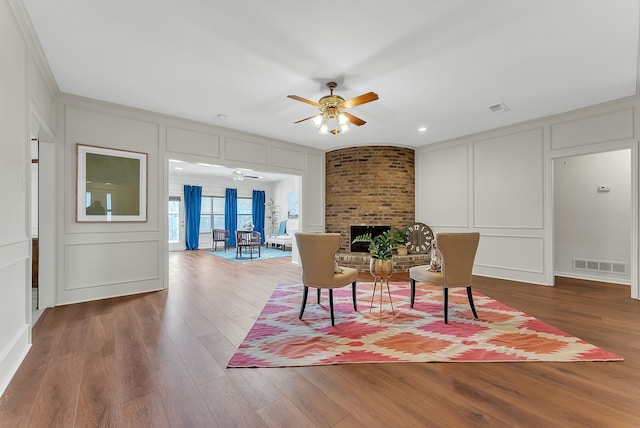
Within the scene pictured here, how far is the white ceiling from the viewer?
2.12m

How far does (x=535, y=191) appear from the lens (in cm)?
466

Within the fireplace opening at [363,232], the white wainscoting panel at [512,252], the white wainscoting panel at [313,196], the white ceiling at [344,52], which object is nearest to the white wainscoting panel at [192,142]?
the white ceiling at [344,52]

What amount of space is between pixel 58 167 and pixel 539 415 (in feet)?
16.8

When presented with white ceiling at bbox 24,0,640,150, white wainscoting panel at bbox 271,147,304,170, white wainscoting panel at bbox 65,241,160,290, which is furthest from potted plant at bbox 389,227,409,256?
white wainscoting panel at bbox 65,241,160,290

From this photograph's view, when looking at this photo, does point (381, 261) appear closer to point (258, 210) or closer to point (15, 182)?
point (15, 182)

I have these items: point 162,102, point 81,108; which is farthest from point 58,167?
point 162,102

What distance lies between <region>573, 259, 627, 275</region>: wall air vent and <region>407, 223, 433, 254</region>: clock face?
2.45 m

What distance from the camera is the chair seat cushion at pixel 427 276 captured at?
3041 mm

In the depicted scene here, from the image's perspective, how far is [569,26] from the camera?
90.3 inches

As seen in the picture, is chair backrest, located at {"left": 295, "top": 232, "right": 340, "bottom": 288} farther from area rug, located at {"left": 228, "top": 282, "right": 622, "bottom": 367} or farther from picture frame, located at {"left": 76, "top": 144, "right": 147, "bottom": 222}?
picture frame, located at {"left": 76, "top": 144, "right": 147, "bottom": 222}

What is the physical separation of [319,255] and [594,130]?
14.3 feet

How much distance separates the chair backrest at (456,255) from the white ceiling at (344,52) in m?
1.74

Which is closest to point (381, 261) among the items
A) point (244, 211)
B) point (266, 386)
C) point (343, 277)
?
point (343, 277)

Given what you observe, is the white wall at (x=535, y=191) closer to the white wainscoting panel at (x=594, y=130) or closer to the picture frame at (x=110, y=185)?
the white wainscoting panel at (x=594, y=130)
